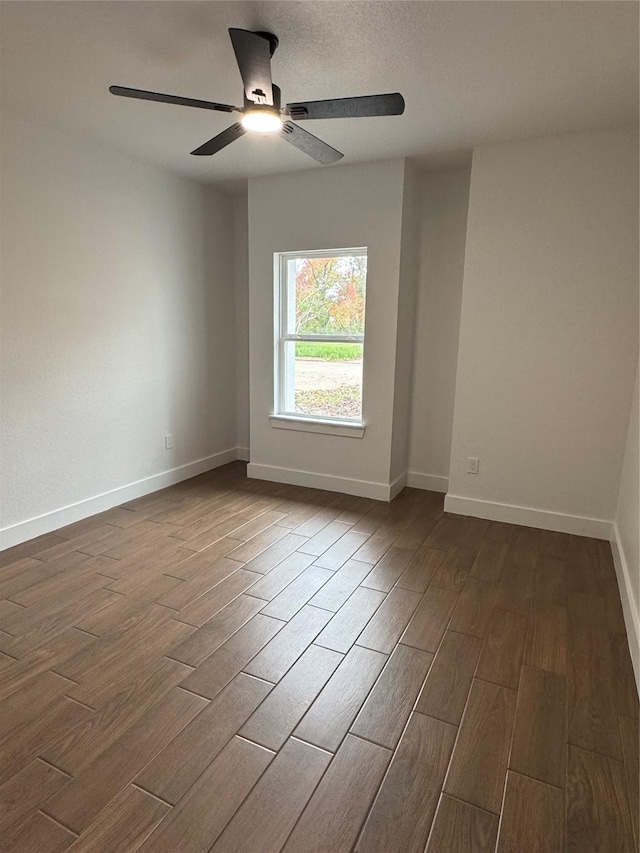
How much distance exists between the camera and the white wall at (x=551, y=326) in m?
2.99

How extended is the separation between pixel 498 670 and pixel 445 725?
41 centimetres

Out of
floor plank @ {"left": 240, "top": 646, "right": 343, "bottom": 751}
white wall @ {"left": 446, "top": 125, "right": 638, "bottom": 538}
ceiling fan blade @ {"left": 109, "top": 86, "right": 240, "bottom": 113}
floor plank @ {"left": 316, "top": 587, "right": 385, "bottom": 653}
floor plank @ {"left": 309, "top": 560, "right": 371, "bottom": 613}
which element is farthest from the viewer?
white wall @ {"left": 446, "top": 125, "right": 638, "bottom": 538}

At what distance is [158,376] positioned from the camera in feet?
13.2

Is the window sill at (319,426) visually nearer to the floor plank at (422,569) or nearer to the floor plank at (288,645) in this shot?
the floor plank at (422,569)

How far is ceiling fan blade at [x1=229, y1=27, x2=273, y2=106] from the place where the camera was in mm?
1650

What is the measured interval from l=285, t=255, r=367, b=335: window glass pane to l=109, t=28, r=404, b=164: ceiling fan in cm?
173

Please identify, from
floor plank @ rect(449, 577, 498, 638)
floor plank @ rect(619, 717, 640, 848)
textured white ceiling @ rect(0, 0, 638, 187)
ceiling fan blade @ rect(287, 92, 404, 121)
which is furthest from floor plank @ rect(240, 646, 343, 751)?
textured white ceiling @ rect(0, 0, 638, 187)

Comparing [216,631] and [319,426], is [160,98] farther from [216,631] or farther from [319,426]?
[319,426]

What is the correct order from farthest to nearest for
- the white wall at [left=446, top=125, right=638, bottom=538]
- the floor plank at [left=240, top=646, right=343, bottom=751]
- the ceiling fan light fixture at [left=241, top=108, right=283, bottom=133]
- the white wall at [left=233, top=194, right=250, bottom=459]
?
the white wall at [left=233, top=194, right=250, bottom=459] → the white wall at [left=446, top=125, right=638, bottom=538] → the ceiling fan light fixture at [left=241, top=108, right=283, bottom=133] → the floor plank at [left=240, top=646, right=343, bottom=751]

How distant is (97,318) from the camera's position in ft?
11.2

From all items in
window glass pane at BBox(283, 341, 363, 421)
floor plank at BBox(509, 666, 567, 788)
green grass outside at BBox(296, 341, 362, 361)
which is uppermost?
green grass outside at BBox(296, 341, 362, 361)

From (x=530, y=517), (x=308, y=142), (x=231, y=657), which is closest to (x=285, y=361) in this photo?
(x=308, y=142)

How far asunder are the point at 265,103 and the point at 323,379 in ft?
7.91

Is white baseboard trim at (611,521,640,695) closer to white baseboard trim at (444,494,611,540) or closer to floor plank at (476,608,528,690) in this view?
white baseboard trim at (444,494,611,540)
